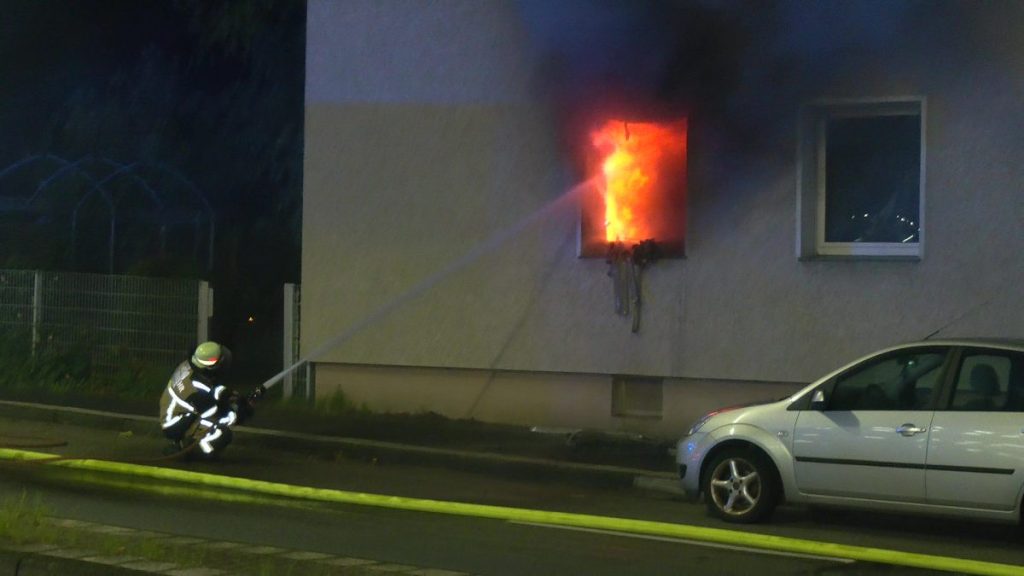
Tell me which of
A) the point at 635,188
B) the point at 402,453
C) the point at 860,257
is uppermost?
the point at 635,188

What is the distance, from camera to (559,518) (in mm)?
9852

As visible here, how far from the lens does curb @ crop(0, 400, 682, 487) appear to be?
1216 centimetres

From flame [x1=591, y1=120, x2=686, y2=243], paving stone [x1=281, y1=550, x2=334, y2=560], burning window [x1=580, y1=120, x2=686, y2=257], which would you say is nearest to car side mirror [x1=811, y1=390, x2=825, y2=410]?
paving stone [x1=281, y1=550, x2=334, y2=560]

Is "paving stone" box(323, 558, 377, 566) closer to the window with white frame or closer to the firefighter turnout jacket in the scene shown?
the firefighter turnout jacket

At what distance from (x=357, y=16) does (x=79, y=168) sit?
11.3m

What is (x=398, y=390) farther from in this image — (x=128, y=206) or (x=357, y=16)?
(x=128, y=206)

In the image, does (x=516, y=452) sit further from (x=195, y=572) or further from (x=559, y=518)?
(x=195, y=572)

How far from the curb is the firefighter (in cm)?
128

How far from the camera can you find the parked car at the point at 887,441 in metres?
9.11

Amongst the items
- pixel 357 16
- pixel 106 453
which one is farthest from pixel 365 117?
pixel 106 453

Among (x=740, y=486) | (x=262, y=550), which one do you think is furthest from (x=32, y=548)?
(x=740, y=486)

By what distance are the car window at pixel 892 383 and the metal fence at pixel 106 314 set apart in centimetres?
978

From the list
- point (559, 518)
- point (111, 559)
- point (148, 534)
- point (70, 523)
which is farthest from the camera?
point (559, 518)

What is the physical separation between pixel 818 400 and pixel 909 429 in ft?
2.35
